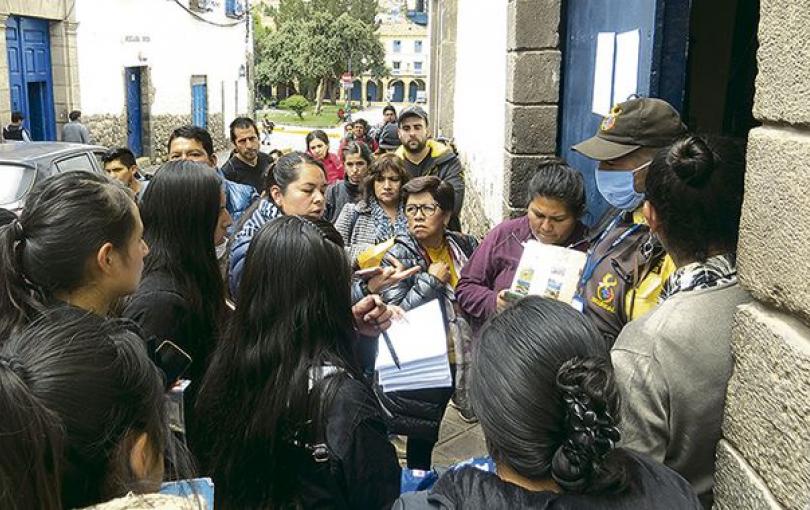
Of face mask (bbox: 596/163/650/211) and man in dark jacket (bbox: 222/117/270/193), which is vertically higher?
face mask (bbox: 596/163/650/211)

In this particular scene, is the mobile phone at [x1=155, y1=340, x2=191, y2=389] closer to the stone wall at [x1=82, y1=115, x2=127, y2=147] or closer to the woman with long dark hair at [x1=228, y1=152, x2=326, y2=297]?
the woman with long dark hair at [x1=228, y1=152, x2=326, y2=297]

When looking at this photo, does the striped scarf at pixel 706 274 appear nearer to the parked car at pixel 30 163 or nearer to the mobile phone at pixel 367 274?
the mobile phone at pixel 367 274

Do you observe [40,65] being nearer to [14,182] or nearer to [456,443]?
[14,182]

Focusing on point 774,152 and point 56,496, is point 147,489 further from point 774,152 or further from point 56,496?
point 774,152

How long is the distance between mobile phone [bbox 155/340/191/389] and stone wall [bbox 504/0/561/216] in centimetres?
358

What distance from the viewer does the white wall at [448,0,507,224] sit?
257 inches

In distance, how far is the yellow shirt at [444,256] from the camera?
4.21 meters

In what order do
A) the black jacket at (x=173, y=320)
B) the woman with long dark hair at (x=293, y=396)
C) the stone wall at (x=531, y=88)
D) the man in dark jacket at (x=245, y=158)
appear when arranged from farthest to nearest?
the man in dark jacket at (x=245, y=158) < the stone wall at (x=531, y=88) < the black jacket at (x=173, y=320) < the woman with long dark hair at (x=293, y=396)

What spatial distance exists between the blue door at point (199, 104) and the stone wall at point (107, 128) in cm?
448

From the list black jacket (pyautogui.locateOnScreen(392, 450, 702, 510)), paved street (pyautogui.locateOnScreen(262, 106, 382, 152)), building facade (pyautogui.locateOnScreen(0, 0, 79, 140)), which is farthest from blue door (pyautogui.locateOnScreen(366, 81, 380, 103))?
black jacket (pyautogui.locateOnScreen(392, 450, 702, 510))

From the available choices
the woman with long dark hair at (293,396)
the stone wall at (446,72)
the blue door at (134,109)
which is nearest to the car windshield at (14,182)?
the woman with long dark hair at (293,396)

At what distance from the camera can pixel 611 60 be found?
403cm

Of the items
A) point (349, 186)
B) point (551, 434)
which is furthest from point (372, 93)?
point (551, 434)

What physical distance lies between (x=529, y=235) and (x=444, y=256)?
0.52m
